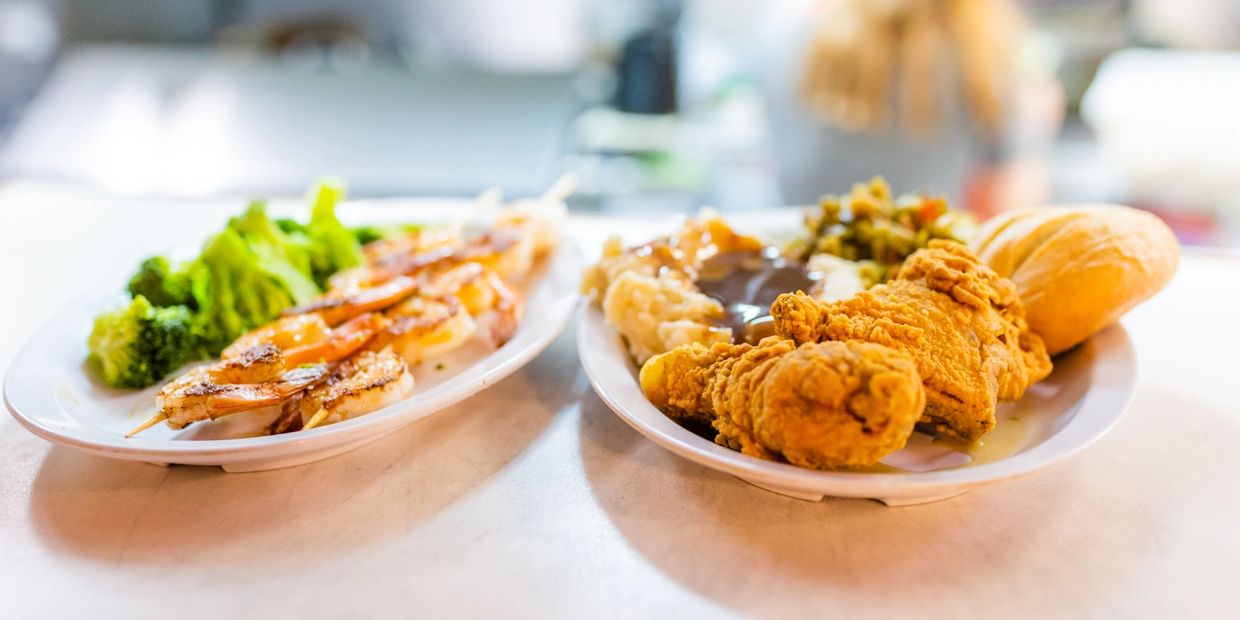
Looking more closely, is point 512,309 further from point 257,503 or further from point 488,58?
point 488,58

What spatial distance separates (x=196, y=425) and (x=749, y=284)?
4.69 feet

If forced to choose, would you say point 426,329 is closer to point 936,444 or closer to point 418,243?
point 418,243

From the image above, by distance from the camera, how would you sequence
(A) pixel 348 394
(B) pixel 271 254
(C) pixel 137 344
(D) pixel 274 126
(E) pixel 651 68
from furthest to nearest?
(E) pixel 651 68 → (D) pixel 274 126 → (B) pixel 271 254 → (C) pixel 137 344 → (A) pixel 348 394

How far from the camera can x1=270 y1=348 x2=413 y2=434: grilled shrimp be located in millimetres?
1948

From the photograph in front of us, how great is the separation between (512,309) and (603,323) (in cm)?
31

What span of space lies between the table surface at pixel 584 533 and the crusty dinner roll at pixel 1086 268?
0.99 ft

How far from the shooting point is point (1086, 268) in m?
2.07

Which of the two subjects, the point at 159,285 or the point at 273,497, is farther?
the point at 159,285

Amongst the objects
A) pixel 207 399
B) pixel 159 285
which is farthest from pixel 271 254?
pixel 207 399

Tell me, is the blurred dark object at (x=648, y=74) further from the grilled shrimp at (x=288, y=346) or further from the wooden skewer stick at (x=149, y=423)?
the wooden skewer stick at (x=149, y=423)

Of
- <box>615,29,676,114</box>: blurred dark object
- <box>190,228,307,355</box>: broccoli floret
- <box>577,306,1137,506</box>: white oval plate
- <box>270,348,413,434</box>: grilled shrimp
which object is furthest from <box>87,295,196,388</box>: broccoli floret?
<box>615,29,676,114</box>: blurred dark object

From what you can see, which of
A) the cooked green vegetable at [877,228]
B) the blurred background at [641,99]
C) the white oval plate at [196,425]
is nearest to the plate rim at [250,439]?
the white oval plate at [196,425]

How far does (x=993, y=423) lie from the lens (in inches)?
70.4

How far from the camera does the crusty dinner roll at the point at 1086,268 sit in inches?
81.4
